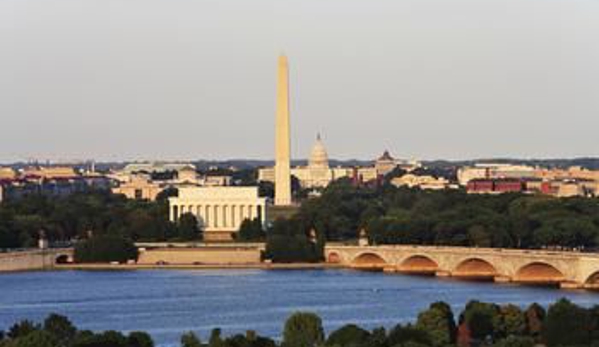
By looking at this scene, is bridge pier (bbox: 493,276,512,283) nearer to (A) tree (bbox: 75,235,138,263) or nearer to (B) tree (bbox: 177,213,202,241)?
(A) tree (bbox: 75,235,138,263)

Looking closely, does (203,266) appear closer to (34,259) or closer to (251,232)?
(34,259)

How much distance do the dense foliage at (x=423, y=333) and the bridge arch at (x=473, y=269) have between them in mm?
26137

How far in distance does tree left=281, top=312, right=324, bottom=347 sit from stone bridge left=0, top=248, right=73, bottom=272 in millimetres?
37842

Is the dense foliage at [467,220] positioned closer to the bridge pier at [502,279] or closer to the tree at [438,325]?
the bridge pier at [502,279]

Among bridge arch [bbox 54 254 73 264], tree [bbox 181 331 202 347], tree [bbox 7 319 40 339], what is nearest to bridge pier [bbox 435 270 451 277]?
bridge arch [bbox 54 254 73 264]

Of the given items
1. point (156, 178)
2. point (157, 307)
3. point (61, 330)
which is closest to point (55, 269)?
point (157, 307)

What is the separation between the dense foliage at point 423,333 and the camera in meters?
47.2

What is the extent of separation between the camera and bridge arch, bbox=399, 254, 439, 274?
85.7 m

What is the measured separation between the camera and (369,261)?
293 ft

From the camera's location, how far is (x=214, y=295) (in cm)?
7219

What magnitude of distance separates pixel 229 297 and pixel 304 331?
21.8 meters

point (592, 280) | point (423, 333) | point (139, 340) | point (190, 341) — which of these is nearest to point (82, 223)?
point (592, 280)

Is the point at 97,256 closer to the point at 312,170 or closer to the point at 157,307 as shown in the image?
the point at 157,307

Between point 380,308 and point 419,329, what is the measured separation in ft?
50.5
